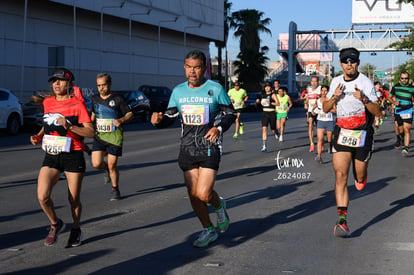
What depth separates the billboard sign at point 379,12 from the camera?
210 feet

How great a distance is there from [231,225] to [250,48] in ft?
191

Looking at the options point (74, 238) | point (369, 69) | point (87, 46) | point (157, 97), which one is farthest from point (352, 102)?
point (369, 69)

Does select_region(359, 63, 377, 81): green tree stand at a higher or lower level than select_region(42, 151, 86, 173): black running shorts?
higher

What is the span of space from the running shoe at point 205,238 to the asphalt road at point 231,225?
→ 3.0 inches

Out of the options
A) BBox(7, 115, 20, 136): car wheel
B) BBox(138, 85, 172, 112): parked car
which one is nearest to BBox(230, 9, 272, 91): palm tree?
BBox(138, 85, 172, 112): parked car

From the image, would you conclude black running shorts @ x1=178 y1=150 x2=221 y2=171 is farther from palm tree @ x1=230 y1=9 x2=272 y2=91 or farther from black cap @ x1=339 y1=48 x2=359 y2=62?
palm tree @ x1=230 y1=9 x2=272 y2=91

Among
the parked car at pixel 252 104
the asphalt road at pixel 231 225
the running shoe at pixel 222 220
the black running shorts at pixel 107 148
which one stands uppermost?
the parked car at pixel 252 104

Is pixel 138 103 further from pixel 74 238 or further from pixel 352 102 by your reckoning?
pixel 74 238

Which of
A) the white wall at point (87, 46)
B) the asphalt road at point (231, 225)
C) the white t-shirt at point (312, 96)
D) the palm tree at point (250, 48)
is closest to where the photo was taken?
the asphalt road at point (231, 225)

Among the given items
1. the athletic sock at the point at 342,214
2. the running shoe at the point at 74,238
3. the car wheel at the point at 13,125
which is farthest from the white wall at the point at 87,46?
the athletic sock at the point at 342,214

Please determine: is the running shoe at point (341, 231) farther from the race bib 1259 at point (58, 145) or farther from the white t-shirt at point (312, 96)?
the white t-shirt at point (312, 96)

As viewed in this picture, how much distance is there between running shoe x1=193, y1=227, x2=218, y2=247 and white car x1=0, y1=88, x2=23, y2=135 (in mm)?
16519

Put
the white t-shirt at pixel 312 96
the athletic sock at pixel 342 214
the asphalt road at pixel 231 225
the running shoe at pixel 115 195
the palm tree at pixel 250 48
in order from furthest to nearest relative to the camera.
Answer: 1. the palm tree at pixel 250 48
2. the white t-shirt at pixel 312 96
3. the running shoe at pixel 115 195
4. the athletic sock at pixel 342 214
5. the asphalt road at pixel 231 225

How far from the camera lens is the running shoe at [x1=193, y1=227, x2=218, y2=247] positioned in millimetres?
6340
